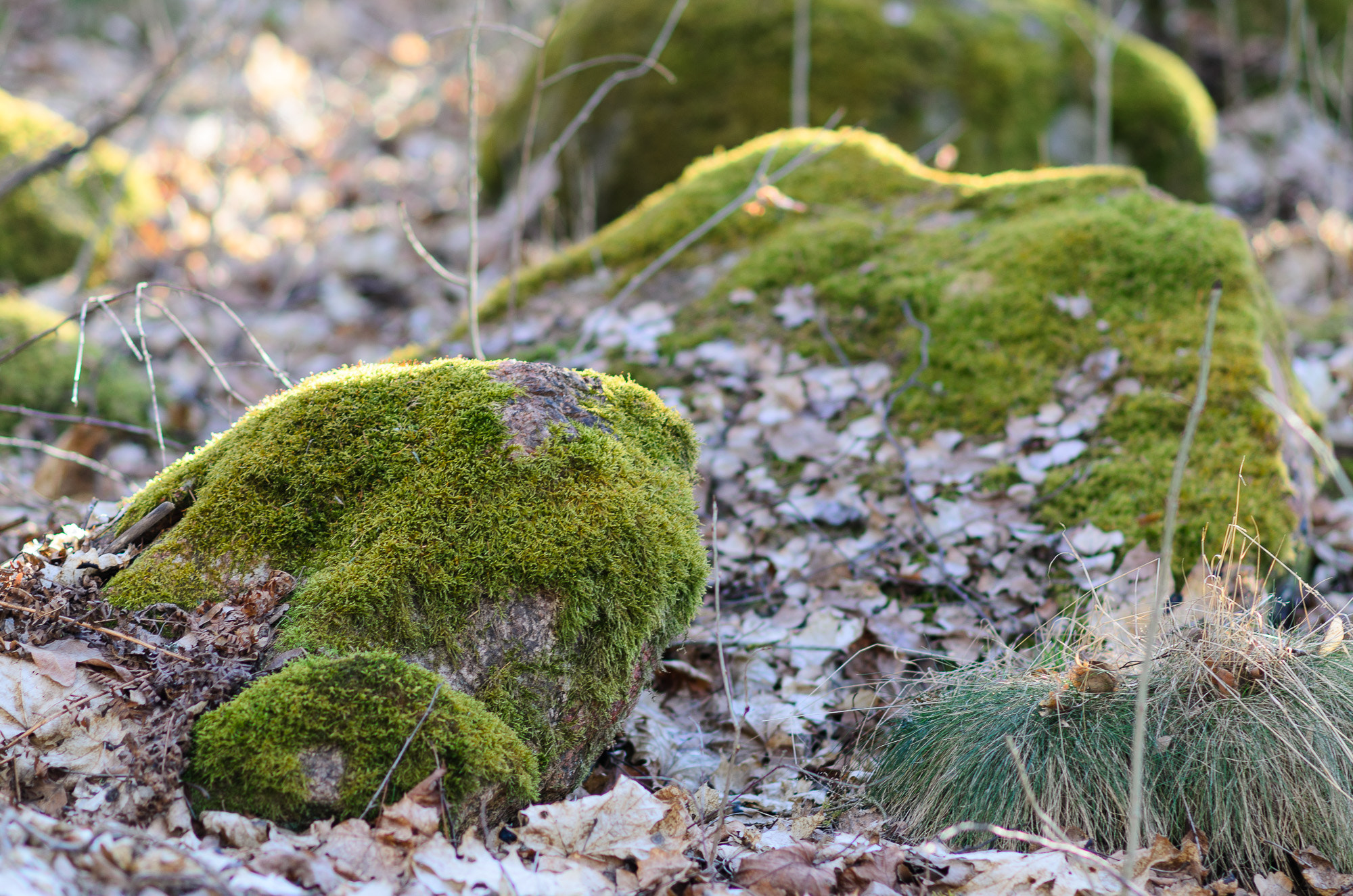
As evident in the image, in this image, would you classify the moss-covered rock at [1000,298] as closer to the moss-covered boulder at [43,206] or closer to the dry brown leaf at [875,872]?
the dry brown leaf at [875,872]

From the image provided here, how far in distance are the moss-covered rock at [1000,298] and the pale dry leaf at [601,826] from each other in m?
1.83

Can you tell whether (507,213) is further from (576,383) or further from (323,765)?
(323,765)

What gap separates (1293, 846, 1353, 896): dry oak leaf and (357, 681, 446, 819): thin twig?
6.52 feet

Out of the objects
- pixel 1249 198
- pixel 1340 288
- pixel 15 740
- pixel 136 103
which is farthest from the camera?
pixel 1249 198

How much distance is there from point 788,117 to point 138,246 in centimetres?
497

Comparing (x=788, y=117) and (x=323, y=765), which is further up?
(x=788, y=117)

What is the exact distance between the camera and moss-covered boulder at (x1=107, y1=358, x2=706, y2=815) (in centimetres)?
206

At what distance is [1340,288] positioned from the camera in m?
6.12

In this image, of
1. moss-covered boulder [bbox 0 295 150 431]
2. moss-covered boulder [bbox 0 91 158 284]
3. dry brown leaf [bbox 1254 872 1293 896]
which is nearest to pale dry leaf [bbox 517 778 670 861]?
dry brown leaf [bbox 1254 872 1293 896]

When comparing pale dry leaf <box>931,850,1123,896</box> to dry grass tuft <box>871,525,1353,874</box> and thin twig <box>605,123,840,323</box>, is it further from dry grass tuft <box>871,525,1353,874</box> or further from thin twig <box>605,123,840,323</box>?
thin twig <box>605,123,840,323</box>

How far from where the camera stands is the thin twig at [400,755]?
1.83 metres

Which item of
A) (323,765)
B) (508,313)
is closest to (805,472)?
(508,313)

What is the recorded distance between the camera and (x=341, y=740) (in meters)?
1.86

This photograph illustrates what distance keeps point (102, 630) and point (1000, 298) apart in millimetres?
3399
